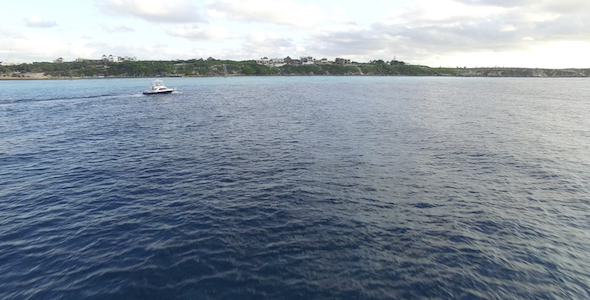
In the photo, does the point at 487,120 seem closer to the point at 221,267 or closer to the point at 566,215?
→ the point at 566,215

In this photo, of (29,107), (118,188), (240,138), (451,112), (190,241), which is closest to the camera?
(190,241)

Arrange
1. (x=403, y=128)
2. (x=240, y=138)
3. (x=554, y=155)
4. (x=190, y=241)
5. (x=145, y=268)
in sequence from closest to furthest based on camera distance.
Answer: (x=145, y=268), (x=190, y=241), (x=554, y=155), (x=240, y=138), (x=403, y=128)

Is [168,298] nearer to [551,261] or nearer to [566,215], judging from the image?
Answer: [551,261]

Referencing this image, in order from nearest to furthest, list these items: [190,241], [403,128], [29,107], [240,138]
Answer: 1. [190,241]
2. [240,138]
3. [403,128]
4. [29,107]

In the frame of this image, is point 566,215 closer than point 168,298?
No

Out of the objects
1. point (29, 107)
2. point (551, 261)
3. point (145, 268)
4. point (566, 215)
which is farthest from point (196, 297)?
point (29, 107)

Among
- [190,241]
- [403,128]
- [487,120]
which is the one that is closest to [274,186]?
[190,241]
